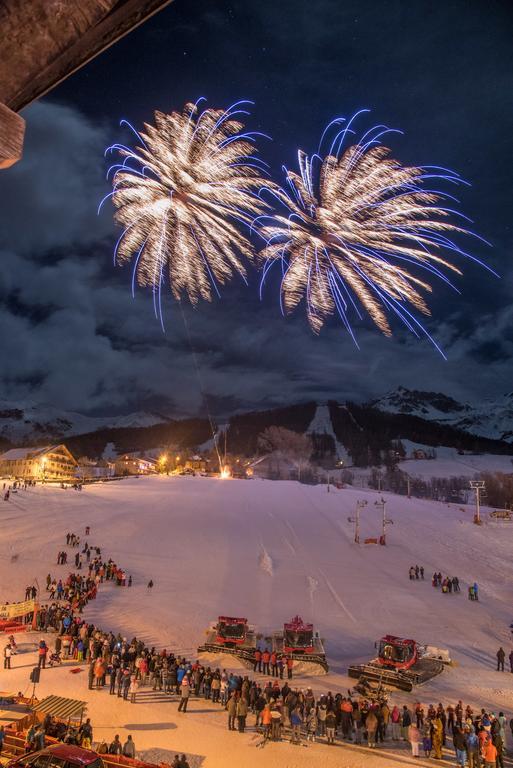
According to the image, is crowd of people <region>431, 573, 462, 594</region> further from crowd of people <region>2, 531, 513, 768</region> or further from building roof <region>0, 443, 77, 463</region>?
building roof <region>0, 443, 77, 463</region>

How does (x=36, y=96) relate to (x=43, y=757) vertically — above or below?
above

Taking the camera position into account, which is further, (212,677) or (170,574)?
(170,574)

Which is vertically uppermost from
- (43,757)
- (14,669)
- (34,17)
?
(34,17)

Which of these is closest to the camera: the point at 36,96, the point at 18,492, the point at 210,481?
the point at 36,96

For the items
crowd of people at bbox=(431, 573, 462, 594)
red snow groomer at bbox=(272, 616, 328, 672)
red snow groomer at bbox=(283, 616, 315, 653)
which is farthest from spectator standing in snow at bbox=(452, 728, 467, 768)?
crowd of people at bbox=(431, 573, 462, 594)

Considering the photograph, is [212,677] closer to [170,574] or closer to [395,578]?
[170,574]

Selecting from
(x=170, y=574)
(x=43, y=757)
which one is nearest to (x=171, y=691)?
(x=43, y=757)

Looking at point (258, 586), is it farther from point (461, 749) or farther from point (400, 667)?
point (461, 749)

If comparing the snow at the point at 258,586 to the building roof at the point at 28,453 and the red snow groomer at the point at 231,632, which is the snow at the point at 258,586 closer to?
the red snow groomer at the point at 231,632
